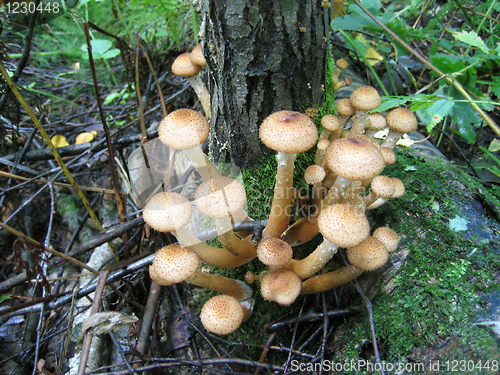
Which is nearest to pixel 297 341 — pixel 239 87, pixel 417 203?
pixel 417 203

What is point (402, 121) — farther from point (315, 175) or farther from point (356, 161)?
point (356, 161)

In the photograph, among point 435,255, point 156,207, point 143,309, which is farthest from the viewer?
point 143,309

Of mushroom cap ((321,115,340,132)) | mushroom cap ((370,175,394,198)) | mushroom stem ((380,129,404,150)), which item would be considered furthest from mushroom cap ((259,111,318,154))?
mushroom stem ((380,129,404,150))

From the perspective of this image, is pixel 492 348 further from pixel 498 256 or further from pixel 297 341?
pixel 297 341

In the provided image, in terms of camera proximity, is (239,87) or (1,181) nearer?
(239,87)

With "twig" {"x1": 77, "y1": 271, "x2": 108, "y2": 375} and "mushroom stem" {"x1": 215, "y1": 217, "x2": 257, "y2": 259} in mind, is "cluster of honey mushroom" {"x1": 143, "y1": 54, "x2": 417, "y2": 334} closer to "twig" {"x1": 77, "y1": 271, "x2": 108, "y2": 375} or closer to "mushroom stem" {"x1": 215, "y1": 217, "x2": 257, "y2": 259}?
"mushroom stem" {"x1": 215, "y1": 217, "x2": 257, "y2": 259}

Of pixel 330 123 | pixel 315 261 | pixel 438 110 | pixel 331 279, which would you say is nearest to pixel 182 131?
pixel 330 123
